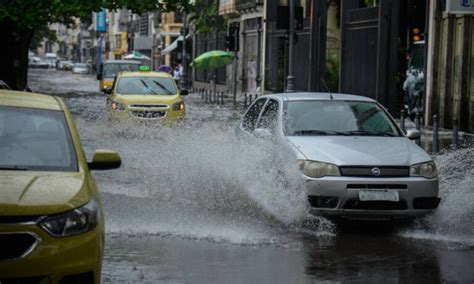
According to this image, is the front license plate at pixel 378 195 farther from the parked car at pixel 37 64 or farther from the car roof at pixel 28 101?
the parked car at pixel 37 64

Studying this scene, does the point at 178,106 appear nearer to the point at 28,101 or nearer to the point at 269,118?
the point at 269,118

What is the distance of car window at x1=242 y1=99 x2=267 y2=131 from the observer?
13738 millimetres

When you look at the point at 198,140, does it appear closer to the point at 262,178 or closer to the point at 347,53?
the point at 262,178

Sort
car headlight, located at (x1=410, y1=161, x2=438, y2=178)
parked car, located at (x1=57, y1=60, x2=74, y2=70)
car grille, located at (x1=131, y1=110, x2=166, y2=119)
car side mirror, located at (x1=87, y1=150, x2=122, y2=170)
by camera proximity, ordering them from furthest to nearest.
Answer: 1. parked car, located at (x1=57, y1=60, x2=74, y2=70)
2. car grille, located at (x1=131, y1=110, x2=166, y2=119)
3. car headlight, located at (x1=410, y1=161, x2=438, y2=178)
4. car side mirror, located at (x1=87, y1=150, x2=122, y2=170)

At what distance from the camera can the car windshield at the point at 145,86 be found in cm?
2594

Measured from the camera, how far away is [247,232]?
10594 millimetres

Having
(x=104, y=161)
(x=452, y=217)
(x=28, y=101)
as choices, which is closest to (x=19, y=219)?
(x=104, y=161)

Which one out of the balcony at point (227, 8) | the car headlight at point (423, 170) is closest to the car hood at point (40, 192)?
the car headlight at point (423, 170)

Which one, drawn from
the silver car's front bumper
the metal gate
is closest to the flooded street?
the silver car's front bumper

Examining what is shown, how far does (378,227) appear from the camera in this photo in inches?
450

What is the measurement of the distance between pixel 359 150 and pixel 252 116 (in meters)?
3.21

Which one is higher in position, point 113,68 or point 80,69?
point 113,68

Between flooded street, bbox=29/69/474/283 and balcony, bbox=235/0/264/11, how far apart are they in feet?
123

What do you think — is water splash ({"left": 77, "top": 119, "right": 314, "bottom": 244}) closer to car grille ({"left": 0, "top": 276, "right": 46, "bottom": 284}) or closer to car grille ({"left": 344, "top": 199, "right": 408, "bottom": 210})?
car grille ({"left": 344, "top": 199, "right": 408, "bottom": 210})
